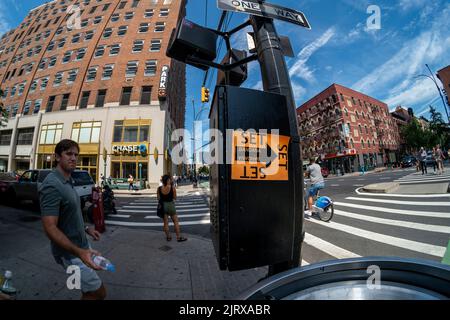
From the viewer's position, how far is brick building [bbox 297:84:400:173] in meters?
34.6

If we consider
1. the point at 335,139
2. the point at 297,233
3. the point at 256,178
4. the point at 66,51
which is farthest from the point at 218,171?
the point at 335,139

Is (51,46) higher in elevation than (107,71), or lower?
higher

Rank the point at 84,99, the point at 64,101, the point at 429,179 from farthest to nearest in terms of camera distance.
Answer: the point at 64,101
the point at 84,99
the point at 429,179

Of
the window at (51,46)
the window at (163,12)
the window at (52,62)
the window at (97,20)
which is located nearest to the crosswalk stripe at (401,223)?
the window at (163,12)

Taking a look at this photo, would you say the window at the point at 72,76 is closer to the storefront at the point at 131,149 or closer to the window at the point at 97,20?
the window at the point at 97,20

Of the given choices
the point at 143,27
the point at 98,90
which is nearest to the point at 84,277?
the point at 98,90

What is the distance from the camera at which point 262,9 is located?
225 centimetres

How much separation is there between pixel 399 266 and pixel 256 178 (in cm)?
105

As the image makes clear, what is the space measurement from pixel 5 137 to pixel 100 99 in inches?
695

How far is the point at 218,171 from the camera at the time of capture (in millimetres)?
1486

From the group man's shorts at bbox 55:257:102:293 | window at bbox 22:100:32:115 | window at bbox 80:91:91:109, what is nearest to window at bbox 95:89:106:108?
window at bbox 80:91:91:109

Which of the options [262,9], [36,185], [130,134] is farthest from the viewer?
[130,134]

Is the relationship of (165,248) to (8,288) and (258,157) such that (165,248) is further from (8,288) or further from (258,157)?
(258,157)
